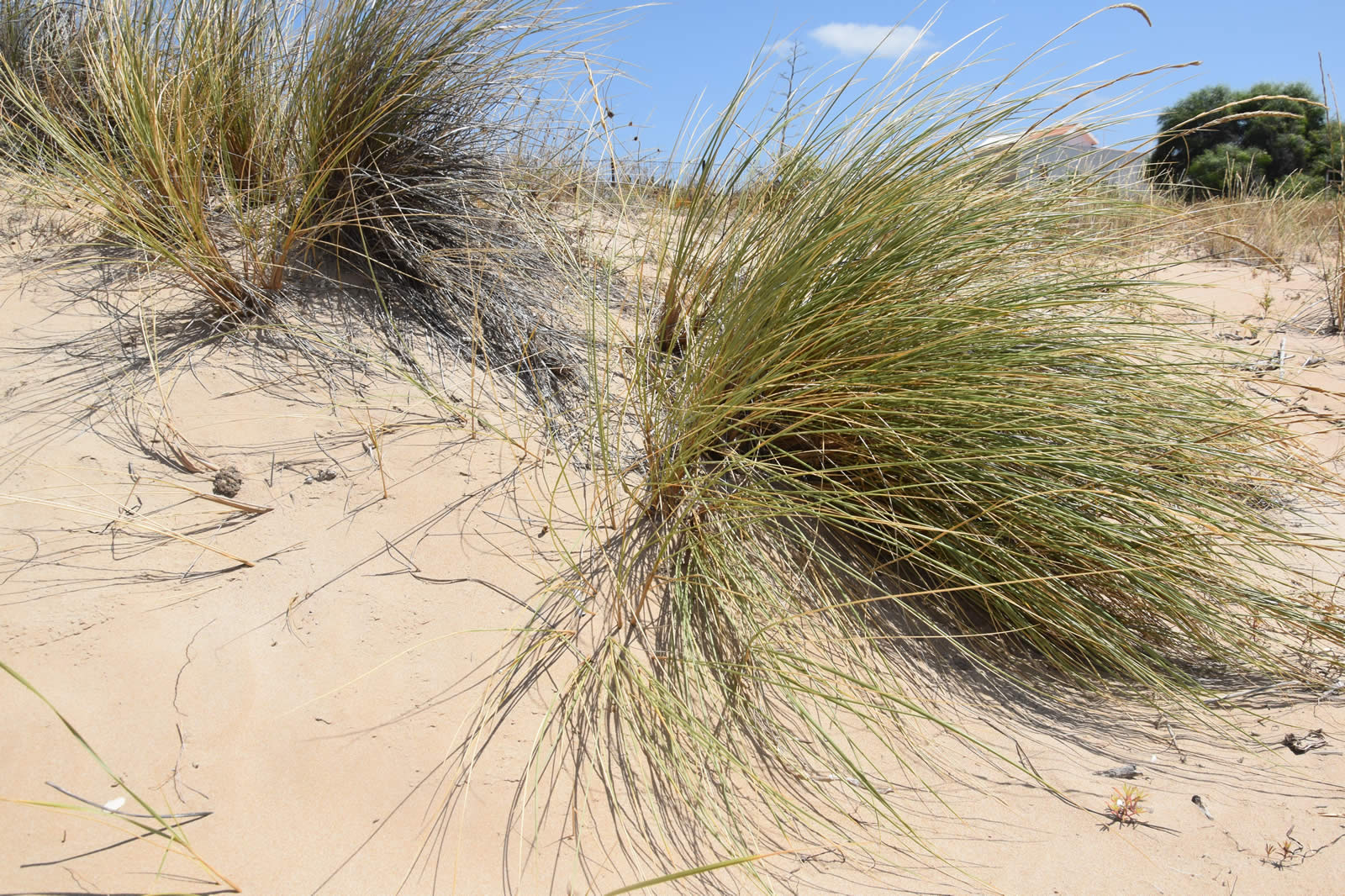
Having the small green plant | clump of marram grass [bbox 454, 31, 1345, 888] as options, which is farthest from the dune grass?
the small green plant

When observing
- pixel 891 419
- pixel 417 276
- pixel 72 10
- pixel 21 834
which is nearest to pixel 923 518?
pixel 891 419

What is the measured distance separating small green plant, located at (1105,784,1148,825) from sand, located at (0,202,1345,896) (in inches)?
0.9

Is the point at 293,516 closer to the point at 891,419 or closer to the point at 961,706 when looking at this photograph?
the point at 891,419

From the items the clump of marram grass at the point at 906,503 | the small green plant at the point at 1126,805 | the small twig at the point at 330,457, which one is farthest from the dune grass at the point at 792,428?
the small twig at the point at 330,457

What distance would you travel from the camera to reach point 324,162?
2639 millimetres

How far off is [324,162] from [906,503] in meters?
2.00

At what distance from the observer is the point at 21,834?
132 cm

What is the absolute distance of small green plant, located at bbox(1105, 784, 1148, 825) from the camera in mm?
1695

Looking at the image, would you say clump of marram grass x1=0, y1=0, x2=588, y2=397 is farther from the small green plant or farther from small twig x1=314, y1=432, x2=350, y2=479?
the small green plant

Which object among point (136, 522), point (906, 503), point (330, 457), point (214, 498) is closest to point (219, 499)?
point (214, 498)

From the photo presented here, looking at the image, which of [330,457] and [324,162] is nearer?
[330,457]

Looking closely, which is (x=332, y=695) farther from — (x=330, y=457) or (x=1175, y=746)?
(x=1175, y=746)

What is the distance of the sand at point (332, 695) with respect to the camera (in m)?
1.42

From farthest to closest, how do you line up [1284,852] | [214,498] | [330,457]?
[330,457] < [214,498] < [1284,852]
